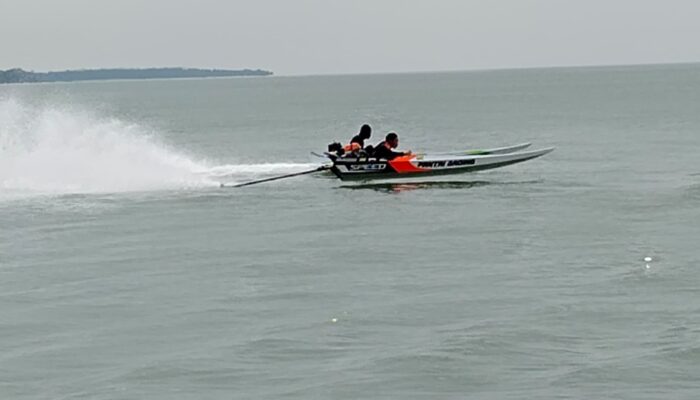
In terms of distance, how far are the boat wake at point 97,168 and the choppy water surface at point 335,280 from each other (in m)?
0.10

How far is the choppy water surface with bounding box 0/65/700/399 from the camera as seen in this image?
15266mm

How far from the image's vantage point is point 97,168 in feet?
124

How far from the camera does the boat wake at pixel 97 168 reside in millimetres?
36438

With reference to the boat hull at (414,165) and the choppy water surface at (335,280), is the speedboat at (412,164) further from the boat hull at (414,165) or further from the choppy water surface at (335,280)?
the choppy water surface at (335,280)

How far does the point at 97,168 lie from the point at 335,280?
17804 millimetres

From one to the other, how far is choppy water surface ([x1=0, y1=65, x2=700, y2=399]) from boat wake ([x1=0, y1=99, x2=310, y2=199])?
3.7 inches

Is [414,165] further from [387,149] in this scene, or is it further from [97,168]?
[97,168]

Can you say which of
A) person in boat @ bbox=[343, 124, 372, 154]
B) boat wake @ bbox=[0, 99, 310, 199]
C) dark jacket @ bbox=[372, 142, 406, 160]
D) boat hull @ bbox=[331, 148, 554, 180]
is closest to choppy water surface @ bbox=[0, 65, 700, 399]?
boat wake @ bbox=[0, 99, 310, 199]

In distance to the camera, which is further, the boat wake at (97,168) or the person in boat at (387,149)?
the boat wake at (97,168)

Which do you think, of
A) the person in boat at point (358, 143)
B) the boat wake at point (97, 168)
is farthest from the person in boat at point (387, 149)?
the boat wake at point (97, 168)

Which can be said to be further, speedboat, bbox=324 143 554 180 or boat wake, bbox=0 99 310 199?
boat wake, bbox=0 99 310 199

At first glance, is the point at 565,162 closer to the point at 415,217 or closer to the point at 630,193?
the point at 630,193

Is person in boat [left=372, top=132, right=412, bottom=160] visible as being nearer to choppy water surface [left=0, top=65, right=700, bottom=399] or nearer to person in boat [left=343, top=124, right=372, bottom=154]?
person in boat [left=343, top=124, right=372, bottom=154]

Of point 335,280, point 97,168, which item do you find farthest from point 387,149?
point 335,280
